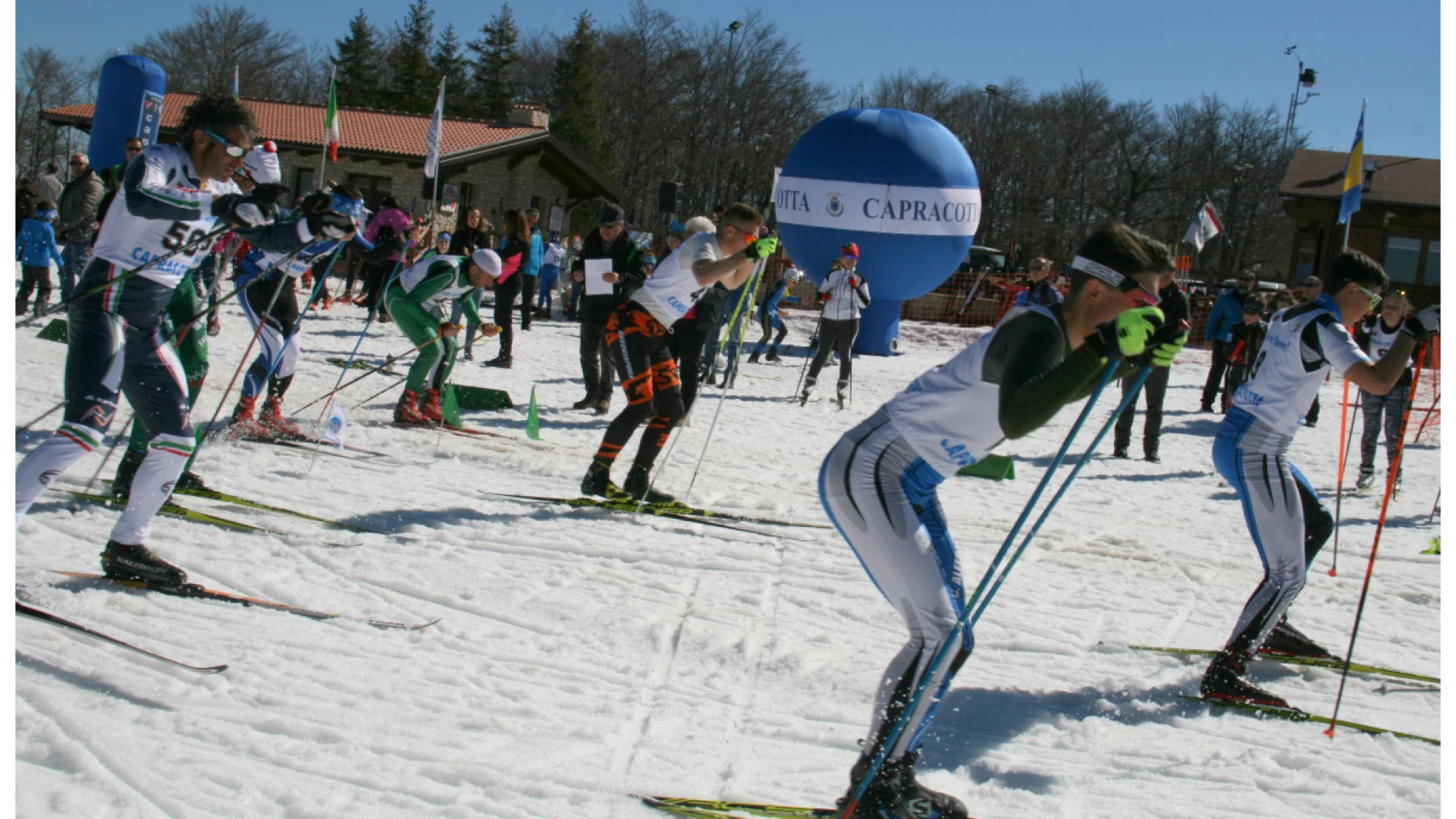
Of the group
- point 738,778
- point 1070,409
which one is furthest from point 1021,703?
point 1070,409

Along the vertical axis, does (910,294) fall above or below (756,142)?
below

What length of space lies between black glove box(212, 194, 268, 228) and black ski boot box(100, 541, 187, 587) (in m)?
1.23

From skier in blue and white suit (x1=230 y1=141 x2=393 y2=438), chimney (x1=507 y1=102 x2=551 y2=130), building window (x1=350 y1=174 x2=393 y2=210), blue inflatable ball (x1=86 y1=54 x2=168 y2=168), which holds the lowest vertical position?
skier in blue and white suit (x1=230 y1=141 x2=393 y2=438)

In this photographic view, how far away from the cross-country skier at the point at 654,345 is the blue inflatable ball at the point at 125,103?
572 centimetres

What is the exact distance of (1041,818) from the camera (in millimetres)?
2730

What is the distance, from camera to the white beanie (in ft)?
24.5

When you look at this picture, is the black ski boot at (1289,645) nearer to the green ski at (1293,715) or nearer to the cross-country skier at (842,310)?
the green ski at (1293,715)

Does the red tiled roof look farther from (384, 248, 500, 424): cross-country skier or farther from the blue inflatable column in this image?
(384, 248, 500, 424): cross-country skier

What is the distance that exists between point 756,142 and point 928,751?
146 feet

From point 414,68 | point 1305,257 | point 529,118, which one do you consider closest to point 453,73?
point 414,68

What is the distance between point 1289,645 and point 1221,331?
345 inches

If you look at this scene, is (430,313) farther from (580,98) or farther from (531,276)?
(580,98)

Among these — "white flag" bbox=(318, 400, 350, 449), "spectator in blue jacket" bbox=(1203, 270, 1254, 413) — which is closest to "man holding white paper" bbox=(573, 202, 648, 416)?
"white flag" bbox=(318, 400, 350, 449)

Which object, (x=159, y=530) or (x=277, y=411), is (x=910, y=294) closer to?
(x=277, y=411)
